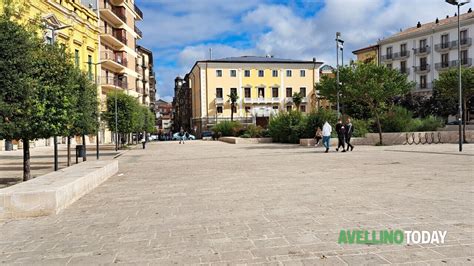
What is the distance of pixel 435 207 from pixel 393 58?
71.8 m

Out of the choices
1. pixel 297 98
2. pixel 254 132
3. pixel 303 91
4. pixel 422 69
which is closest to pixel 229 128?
pixel 254 132

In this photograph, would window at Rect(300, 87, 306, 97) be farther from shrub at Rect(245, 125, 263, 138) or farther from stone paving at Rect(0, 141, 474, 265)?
stone paving at Rect(0, 141, 474, 265)

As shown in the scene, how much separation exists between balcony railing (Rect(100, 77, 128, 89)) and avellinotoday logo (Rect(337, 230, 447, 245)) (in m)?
45.1

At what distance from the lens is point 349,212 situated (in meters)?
6.51

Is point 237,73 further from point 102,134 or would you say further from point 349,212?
point 349,212

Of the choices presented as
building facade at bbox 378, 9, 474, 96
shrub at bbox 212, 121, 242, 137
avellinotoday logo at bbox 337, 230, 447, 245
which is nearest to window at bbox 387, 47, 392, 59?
building facade at bbox 378, 9, 474, 96

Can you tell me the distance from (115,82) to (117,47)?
580cm

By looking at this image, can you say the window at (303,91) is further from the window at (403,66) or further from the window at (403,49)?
the window at (403,49)

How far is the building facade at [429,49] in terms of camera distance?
61625 mm

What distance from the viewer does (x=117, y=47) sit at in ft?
178

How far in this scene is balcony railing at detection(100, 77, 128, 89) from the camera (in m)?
47.8

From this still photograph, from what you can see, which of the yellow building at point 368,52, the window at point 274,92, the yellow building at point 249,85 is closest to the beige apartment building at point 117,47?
the yellow building at point 249,85

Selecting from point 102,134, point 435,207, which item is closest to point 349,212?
point 435,207

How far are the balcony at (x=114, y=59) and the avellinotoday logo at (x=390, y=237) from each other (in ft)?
147
